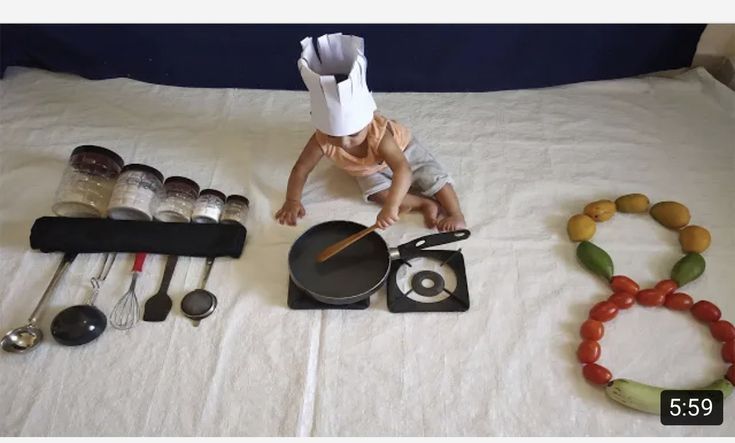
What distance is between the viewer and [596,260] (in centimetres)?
78

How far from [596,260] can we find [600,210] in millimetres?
102

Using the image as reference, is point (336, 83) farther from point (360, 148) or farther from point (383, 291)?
point (383, 291)

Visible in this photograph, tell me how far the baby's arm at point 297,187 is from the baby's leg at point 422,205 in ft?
0.38

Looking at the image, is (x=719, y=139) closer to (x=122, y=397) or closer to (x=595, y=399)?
(x=595, y=399)

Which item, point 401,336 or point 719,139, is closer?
point 401,336

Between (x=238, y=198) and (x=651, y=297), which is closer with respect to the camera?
(x=651, y=297)

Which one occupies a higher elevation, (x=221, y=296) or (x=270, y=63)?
(x=270, y=63)

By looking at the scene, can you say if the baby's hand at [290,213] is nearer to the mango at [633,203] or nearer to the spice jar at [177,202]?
the spice jar at [177,202]

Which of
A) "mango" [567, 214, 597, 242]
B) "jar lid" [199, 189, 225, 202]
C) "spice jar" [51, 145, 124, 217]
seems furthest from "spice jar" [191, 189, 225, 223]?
"mango" [567, 214, 597, 242]

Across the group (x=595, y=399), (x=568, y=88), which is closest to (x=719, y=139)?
(x=568, y=88)

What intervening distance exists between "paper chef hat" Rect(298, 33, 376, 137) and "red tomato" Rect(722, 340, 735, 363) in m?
0.56

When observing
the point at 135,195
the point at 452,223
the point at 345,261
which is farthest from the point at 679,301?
the point at 135,195

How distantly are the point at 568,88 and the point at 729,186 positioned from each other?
13.7 inches

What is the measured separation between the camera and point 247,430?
26.2 inches
